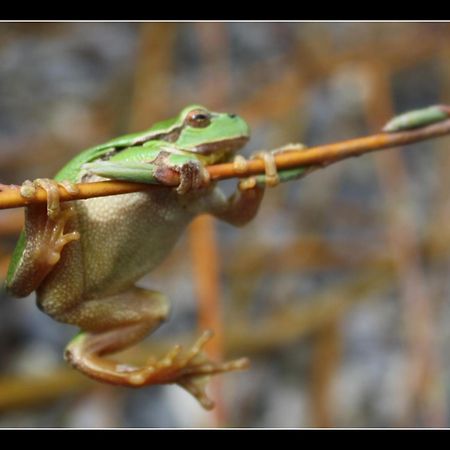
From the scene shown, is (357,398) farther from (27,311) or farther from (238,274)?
(27,311)

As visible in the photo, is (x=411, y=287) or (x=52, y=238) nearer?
(x=52, y=238)

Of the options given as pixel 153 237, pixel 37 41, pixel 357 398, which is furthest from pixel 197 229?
pixel 37 41

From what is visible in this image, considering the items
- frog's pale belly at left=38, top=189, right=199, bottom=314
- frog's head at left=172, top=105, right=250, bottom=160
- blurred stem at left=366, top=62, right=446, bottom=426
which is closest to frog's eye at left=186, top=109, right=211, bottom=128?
frog's head at left=172, top=105, right=250, bottom=160

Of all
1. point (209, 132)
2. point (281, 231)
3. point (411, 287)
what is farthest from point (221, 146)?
point (281, 231)

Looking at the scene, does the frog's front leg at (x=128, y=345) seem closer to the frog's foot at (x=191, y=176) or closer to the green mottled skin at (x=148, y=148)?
the green mottled skin at (x=148, y=148)

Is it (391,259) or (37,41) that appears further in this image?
(37,41)

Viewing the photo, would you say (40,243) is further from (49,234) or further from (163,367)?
(163,367)
